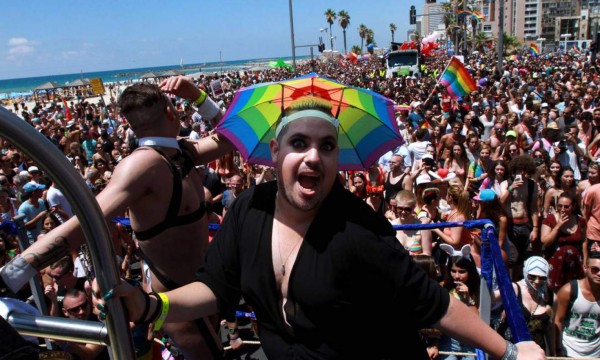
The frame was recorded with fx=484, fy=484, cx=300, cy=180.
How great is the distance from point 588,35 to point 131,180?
141154mm

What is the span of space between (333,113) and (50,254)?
1598 millimetres

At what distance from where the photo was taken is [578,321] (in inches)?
146

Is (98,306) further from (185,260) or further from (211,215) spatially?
(211,215)

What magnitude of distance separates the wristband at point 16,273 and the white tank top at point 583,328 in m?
3.76

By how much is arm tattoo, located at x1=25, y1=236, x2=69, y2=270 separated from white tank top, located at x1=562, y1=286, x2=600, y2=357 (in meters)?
3.66

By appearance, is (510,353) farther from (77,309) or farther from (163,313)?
(77,309)

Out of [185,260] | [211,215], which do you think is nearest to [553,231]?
[211,215]

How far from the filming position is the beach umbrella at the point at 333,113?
264cm

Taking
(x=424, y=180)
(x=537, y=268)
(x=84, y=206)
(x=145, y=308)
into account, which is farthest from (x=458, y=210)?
(x=84, y=206)

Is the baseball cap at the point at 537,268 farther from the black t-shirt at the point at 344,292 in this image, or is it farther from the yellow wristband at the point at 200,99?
the yellow wristband at the point at 200,99

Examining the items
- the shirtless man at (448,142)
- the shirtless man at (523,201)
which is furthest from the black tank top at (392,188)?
the shirtless man at (448,142)

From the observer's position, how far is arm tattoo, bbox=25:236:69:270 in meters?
1.38

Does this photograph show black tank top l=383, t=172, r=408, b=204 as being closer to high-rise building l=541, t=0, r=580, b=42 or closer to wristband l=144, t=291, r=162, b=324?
wristband l=144, t=291, r=162, b=324

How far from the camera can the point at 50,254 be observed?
144 centimetres
